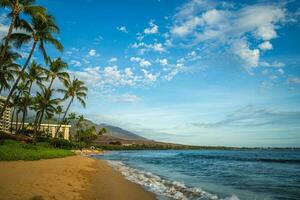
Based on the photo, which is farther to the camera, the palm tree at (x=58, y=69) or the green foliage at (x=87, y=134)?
the green foliage at (x=87, y=134)

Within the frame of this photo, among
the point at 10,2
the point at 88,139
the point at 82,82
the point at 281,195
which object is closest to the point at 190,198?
the point at 281,195

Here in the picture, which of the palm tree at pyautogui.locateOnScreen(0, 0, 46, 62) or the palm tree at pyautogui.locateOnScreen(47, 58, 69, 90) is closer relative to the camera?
the palm tree at pyautogui.locateOnScreen(0, 0, 46, 62)

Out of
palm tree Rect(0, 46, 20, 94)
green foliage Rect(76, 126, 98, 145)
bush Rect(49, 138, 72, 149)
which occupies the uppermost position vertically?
palm tree Rect(0, 46, 20, 94)

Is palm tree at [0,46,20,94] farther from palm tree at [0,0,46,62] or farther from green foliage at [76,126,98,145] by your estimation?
green foliage at [76,126,98,145]

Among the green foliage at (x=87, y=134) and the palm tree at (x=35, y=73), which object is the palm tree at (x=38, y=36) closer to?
the palm tree at (x=35, y=73)

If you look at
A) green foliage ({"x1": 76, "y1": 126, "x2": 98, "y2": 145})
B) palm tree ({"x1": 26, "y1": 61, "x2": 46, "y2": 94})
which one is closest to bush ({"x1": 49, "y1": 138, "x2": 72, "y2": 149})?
palm tree ({"x1": 26, "y1": 61, "x2": 46, "y2": 94})

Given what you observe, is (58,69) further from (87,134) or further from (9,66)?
(87,134)

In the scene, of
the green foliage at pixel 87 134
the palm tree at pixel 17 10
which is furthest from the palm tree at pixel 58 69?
the green foliage at pixel 87 134

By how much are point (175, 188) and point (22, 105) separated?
48665 mm

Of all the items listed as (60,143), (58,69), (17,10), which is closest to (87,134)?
(60,143)

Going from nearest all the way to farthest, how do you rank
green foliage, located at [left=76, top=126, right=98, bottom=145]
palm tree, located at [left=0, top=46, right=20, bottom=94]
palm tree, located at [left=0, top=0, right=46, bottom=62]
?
palm tree, located at [left=0, top=0, right=46, bottom=62], palm tree, located at [left=0, top=46, right=20, bottom=94], green foliage, located at [left=76, top=126, right=98, bottom=145]

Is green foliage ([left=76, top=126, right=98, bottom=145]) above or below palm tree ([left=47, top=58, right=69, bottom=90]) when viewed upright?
below

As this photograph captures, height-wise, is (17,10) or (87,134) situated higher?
(17,10)

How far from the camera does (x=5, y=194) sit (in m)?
8.10
